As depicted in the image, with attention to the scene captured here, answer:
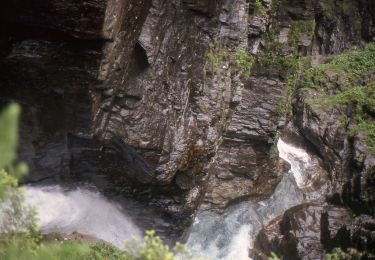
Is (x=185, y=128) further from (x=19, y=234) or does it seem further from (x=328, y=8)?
(x=328, y=8)

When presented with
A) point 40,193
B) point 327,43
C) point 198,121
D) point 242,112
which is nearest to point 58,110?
point 40,193

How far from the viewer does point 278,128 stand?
1686 centimetres

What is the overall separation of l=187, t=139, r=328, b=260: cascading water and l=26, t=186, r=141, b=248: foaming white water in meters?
2.80

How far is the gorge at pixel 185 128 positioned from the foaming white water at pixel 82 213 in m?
0.04

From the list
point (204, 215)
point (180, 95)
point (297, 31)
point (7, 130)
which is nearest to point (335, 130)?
point (297, 31)

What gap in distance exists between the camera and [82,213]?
472 inches

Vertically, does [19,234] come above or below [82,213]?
above

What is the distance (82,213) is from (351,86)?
15716mm

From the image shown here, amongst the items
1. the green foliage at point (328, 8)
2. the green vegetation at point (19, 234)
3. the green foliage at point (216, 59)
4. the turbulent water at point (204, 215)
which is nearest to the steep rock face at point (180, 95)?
the green foliage at point (216, 59)

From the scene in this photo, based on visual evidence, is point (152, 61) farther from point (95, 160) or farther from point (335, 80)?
point (335, 80)

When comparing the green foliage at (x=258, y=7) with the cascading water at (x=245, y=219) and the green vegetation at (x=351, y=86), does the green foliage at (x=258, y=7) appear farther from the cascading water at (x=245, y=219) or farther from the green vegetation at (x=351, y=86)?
the cascading water at (x=245, y=219)

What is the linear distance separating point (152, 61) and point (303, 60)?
14577 millimetres

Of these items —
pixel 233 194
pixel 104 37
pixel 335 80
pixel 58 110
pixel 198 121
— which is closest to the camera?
pixel 104 37

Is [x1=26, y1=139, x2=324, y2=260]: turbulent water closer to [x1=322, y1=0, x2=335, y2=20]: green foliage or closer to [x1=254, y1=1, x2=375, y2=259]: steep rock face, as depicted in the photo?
[x1=254, y1=1, x2=375, y2=259]: steep rock face
